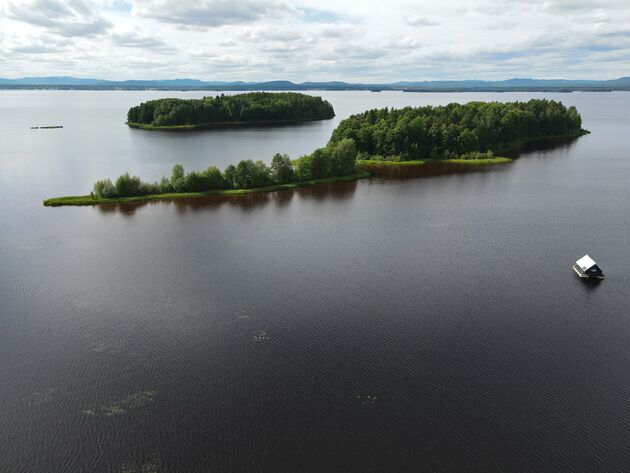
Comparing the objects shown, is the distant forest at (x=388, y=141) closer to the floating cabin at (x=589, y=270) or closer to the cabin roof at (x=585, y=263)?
the cabin roof at (x=585, y=263)

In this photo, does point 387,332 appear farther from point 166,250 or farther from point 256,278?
point 166,250

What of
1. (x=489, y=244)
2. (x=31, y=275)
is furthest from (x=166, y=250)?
(x=489, y=244)

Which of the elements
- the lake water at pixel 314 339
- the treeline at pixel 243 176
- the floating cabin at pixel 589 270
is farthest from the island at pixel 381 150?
the floating cabin at pixel 589 270

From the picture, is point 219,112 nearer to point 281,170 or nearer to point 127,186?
point 281,170

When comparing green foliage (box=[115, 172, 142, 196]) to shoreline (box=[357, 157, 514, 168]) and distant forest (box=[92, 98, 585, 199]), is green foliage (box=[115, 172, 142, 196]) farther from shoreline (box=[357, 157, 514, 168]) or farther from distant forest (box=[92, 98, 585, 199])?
shoreline (box=[357, 157, 514, 168])

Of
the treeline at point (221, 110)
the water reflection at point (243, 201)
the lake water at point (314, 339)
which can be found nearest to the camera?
the lake water at point (314, 339)

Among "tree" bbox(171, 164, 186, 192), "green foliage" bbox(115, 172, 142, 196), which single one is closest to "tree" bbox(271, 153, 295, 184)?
"tree" bbox(171, 164, 186, 192)
